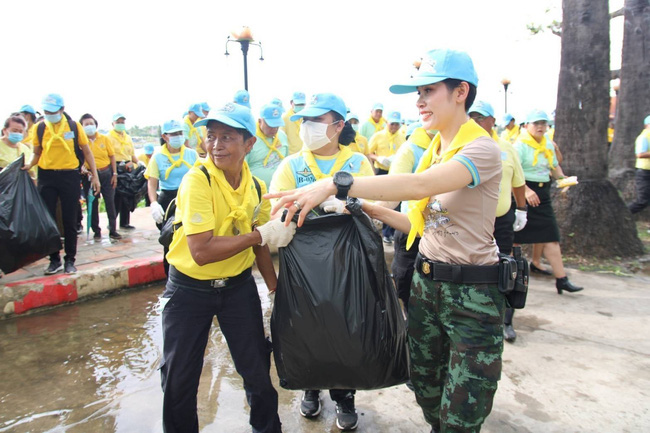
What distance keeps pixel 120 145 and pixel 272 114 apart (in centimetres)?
478

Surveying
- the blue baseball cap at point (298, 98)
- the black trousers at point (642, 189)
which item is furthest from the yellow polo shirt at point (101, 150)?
the black trousers at point (642, 189)

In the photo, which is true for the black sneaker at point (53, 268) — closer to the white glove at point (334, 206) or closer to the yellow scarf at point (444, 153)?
the white glove at point (334, 206)

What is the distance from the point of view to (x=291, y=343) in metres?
2.09

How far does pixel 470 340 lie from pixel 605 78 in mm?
5547

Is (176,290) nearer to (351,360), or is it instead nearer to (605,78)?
(351,360)

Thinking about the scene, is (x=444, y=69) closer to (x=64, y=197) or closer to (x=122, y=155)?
(x=64, y=197)

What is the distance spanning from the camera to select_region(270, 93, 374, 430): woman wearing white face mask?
2.49m

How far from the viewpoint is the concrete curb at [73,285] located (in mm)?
4041

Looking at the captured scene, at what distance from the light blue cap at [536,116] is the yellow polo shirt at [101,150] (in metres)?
5.84

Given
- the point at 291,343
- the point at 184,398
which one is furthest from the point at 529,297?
the point at 184,398

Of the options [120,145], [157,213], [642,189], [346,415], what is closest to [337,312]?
[346,415]

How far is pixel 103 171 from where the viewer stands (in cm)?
682

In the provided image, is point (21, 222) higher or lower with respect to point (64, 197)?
lower

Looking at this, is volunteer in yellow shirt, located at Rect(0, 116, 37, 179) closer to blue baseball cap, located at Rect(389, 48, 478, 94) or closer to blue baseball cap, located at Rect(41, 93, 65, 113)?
blue baseball cap, located at Rect(41, 93, 65, 113)
